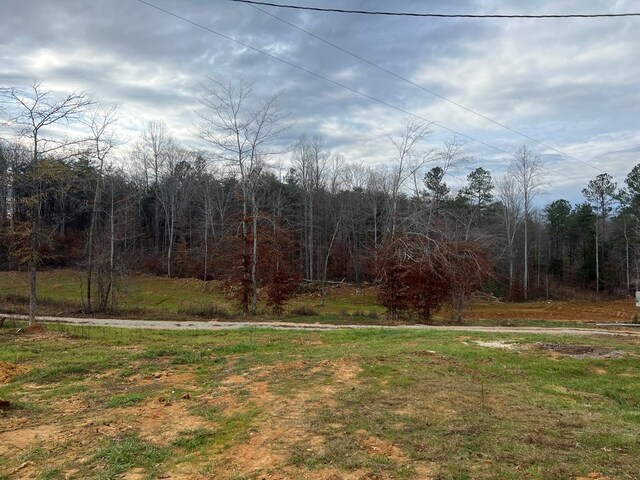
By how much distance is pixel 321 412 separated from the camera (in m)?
5.69

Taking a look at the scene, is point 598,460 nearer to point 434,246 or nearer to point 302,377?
point 302,377

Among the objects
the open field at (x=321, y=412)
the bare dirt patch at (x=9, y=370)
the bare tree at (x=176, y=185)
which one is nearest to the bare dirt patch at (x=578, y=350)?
the open field at (x=321, y=412)

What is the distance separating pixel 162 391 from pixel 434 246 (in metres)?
15.0

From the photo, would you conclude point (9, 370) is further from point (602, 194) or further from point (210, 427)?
point (602, 194)

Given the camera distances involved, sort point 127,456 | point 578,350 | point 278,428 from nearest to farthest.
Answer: point 127,456 < point 278,428 < point 578,350

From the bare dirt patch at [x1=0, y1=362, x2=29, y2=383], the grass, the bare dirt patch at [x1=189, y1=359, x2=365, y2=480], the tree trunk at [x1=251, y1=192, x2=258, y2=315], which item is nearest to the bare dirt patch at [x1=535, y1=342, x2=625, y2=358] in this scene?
the bare dirt patch at [x1=189, y1=359, x2=365, y2=480]

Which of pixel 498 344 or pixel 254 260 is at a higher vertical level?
pixel 254 260

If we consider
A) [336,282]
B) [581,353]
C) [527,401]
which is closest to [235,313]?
[581,353]

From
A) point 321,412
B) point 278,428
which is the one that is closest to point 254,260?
point 321,412

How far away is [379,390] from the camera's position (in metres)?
6.77

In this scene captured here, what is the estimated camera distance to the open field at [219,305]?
71.1 ft

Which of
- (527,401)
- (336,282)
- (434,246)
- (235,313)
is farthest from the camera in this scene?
(336,282)

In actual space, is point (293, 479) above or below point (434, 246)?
below

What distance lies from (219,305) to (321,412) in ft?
81.6
